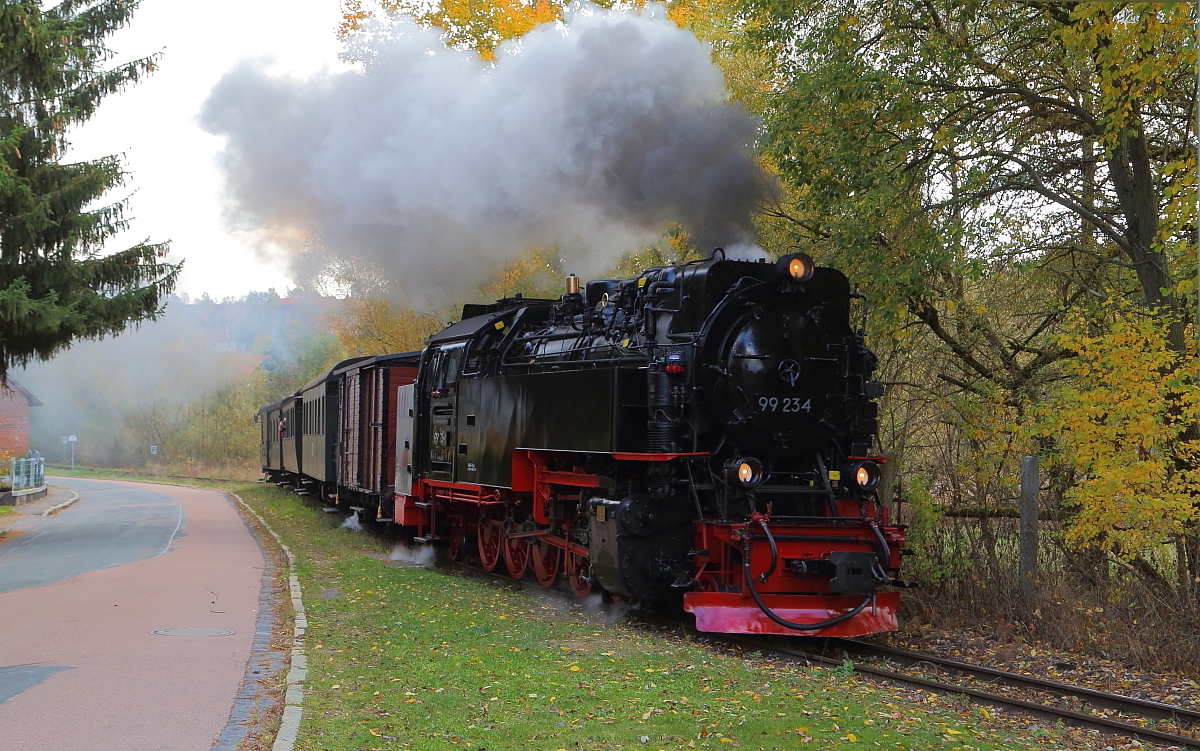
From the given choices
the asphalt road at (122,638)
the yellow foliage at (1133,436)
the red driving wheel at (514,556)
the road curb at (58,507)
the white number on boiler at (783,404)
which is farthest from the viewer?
the road curb at (58,507)

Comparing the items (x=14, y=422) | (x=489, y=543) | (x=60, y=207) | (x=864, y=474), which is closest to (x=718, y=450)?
(x=864, y=474)

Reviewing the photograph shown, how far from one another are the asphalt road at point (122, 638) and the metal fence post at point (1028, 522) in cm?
629

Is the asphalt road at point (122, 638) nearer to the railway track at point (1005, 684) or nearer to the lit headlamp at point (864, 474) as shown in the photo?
the railway track at point (1005, 684)

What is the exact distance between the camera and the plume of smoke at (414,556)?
14410 mm

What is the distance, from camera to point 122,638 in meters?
8.56

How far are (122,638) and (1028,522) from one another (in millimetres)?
7531

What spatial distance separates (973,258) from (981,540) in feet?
8.88

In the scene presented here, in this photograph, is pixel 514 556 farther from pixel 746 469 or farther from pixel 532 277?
pixel 532 277

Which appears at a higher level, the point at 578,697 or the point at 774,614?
the point at 774,614

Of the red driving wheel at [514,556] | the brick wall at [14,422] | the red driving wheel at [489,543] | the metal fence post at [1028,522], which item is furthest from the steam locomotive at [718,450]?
the brick wall at [14,422]

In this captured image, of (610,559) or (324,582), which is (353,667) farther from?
(324,582)

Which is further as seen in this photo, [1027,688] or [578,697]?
[1027,688]

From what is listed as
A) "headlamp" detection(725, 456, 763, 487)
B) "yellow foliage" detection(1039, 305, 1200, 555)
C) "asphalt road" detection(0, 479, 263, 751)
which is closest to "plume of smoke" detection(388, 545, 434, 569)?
"asphalt road" detection(0, 479, 263, 751)

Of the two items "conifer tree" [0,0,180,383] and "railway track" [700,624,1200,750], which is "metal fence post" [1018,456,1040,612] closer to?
"railway track" [700,624,1200,750]
